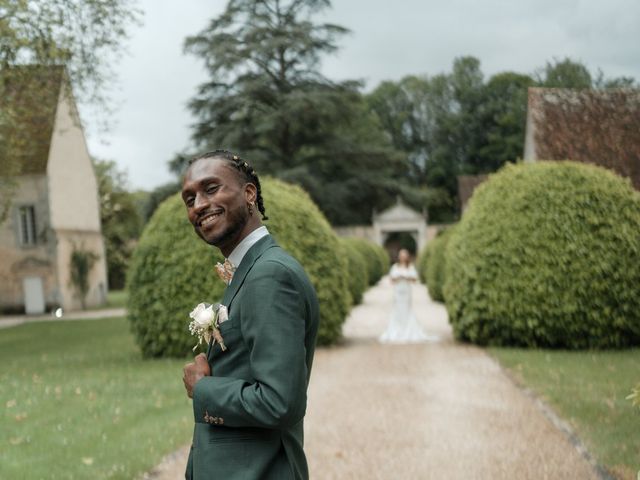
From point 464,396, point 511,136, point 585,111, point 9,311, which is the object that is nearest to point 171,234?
point 464,396

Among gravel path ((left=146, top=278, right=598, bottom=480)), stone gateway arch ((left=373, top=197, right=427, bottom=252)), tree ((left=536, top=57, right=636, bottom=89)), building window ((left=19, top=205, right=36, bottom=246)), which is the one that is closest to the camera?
gravel path ((left=146, top=278, right=598, bottom=480))

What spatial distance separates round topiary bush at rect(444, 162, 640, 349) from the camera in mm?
14055

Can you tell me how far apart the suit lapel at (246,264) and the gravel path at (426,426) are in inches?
174

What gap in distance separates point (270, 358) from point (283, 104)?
37.9 metres

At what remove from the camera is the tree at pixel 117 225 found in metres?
50.6

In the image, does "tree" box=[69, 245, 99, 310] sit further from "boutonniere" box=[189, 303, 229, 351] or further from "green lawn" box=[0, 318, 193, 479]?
"boutonniere" box=[189, 303, 229, 351]

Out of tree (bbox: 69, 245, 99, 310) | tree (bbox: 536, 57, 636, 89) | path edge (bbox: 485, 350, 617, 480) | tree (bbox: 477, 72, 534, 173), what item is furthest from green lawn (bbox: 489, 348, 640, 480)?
tree (bbox: 69, 245, 99, 310)

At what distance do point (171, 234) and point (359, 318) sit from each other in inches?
392

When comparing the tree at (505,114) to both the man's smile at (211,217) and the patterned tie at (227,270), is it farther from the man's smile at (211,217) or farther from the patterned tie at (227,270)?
the man's smile at (211,217)

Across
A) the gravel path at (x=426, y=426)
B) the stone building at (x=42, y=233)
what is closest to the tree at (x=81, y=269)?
the stone building at (x=42, y=233)

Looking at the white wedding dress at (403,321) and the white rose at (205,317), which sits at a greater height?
the white rose at (205,317)

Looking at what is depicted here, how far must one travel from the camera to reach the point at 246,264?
2639 mm

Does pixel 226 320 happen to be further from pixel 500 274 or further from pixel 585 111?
pixel 585 111

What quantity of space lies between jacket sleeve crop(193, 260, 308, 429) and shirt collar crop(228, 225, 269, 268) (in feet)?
0.51
